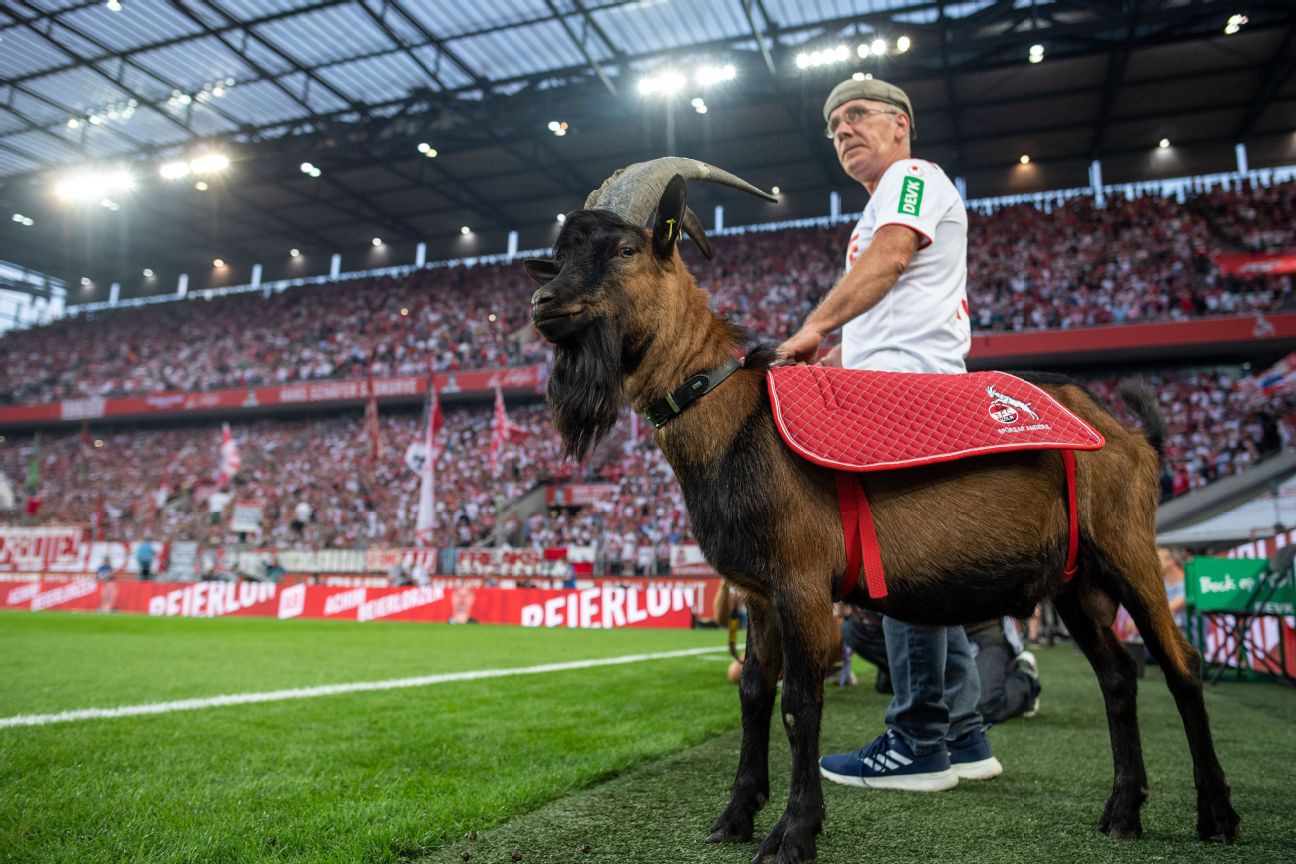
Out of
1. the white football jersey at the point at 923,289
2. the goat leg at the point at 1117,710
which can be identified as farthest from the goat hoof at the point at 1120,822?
the white football jersey at the point at 923,289

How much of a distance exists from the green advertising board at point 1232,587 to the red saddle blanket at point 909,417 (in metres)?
7.05

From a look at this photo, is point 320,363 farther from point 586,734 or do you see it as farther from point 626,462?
point 586,734

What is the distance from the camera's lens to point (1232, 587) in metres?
8.23

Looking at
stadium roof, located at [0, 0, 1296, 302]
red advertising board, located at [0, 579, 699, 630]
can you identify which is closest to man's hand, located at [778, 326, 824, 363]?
red advertising board, located at [0, 579, 699, 630]

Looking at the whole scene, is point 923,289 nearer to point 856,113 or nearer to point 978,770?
point 856,113

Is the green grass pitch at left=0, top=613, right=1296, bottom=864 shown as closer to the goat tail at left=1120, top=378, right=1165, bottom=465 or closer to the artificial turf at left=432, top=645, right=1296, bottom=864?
the artificial turf at left=432, top=645, right=1296, bottom=864

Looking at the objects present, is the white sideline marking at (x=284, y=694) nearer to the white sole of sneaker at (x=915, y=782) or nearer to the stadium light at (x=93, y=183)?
the white sole of sneaker at (x=915, y=782)

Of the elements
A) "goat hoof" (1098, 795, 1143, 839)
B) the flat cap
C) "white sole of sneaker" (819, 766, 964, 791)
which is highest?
the flat cap

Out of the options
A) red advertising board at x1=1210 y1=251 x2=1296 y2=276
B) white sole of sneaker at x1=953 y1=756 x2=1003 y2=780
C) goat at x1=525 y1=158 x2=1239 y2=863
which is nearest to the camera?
goat at x1=525 y1=158 x2=1239 y2=863

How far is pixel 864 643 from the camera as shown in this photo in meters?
5.21

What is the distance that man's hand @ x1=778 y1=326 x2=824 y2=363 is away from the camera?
250cm

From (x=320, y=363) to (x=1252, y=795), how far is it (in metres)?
33.9

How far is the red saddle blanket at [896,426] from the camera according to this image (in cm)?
211

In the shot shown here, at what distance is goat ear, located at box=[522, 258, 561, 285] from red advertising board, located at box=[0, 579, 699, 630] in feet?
49.8
